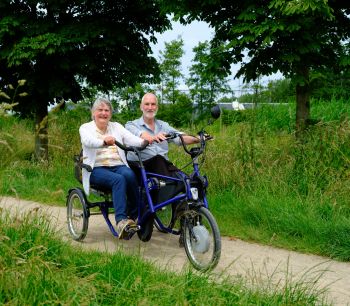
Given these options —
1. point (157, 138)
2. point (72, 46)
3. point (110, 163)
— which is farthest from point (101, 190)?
point (72, 46)

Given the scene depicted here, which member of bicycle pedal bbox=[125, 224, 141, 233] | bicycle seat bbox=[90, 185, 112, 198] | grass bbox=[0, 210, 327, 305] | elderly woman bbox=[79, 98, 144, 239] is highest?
elderly woman bbox=[79, 98, 144, 239]

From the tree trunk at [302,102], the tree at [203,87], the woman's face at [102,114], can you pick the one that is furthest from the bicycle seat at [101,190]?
the tree at [203,87]

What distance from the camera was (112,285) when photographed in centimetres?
385

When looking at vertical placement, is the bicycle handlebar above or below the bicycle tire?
above

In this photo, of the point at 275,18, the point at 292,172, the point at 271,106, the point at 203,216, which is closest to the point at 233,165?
the point at 292,172

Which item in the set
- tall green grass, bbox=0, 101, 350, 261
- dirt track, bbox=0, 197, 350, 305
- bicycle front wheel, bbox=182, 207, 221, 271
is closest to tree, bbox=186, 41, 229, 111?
tall green grass, bbox=0, 101, 350, 261

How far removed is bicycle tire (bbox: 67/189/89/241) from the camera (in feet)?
19.3

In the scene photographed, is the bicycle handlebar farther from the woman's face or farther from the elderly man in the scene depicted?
the woman's face

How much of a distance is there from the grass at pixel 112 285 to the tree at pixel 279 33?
429cm

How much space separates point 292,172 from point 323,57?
2.10 m

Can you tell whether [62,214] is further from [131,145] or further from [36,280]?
[36,280]

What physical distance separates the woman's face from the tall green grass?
0.65 meters

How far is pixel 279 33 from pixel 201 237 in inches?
152

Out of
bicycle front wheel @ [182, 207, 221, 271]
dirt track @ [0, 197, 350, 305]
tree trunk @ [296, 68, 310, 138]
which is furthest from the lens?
tree trunk @ [296, 68, 310, 138]
